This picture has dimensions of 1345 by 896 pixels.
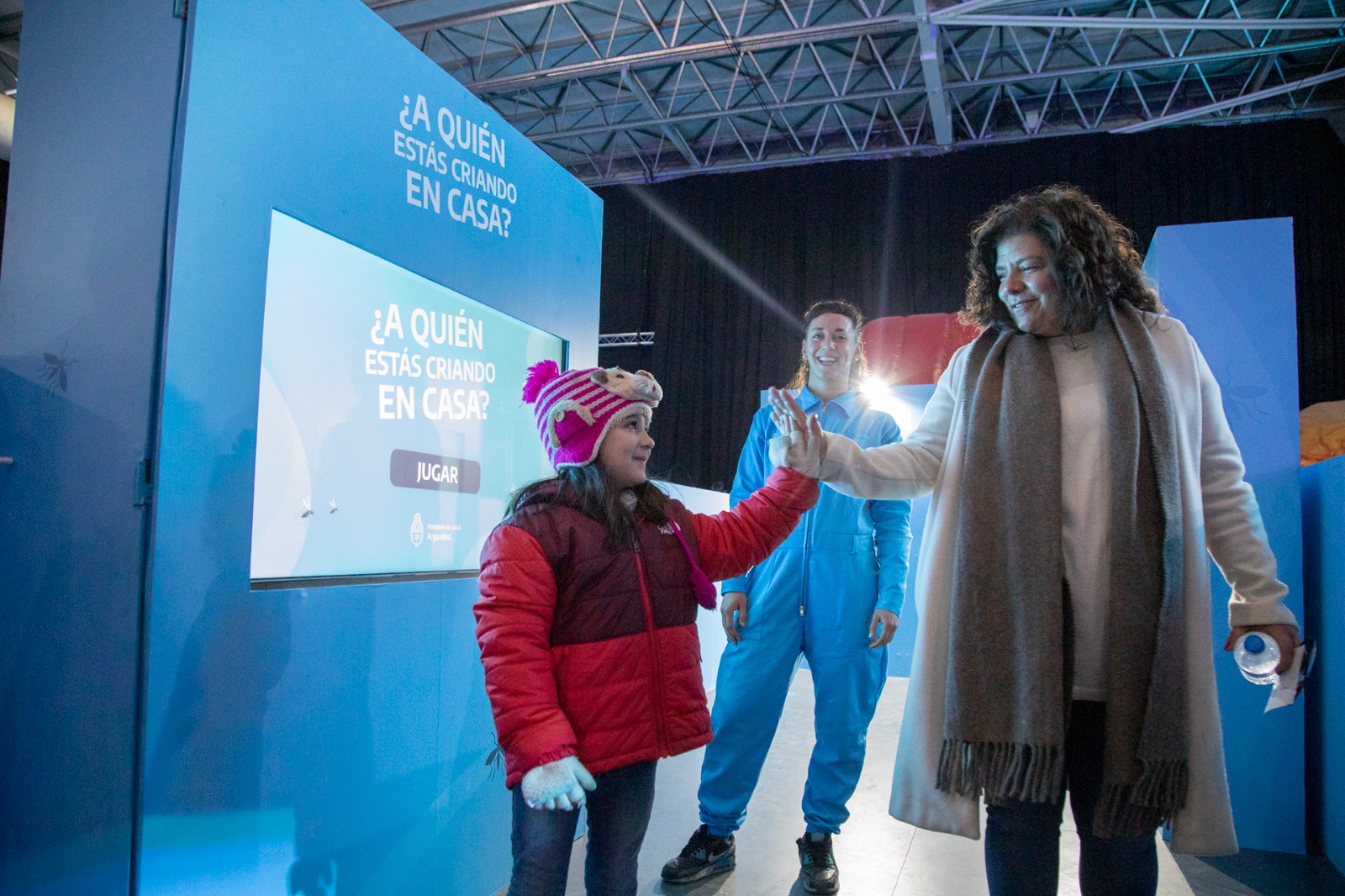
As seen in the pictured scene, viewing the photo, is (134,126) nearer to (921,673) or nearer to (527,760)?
(527,760)

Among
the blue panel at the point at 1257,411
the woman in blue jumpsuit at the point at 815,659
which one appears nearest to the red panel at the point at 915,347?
the blue panel at the point at 1257,411

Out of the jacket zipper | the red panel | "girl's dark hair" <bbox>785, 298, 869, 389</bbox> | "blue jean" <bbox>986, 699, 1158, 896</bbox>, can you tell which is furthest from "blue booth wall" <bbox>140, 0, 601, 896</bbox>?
the red panel

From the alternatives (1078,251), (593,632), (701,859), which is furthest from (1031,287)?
(701,859)

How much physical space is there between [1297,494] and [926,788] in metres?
2.18

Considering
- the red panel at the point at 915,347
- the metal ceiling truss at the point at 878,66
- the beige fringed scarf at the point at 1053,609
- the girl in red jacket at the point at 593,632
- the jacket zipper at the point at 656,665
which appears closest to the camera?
the beige fringed scarf at the point at 1053,609

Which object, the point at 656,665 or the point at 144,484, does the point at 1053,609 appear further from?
the point at 144,484

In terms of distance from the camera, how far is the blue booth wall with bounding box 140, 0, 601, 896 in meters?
1.48

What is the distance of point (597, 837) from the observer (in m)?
1.52

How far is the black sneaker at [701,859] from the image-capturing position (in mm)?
2268

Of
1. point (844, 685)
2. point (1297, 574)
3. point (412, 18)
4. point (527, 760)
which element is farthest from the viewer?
point (412, 18)

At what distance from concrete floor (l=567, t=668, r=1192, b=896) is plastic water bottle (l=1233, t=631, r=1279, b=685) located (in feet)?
3.91

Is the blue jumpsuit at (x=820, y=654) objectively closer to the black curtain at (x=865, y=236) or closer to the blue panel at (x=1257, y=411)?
the blue panel at (x=1257, y=411)

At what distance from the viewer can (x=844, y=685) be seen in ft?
7.45

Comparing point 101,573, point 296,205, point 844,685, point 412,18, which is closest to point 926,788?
point 844,685
